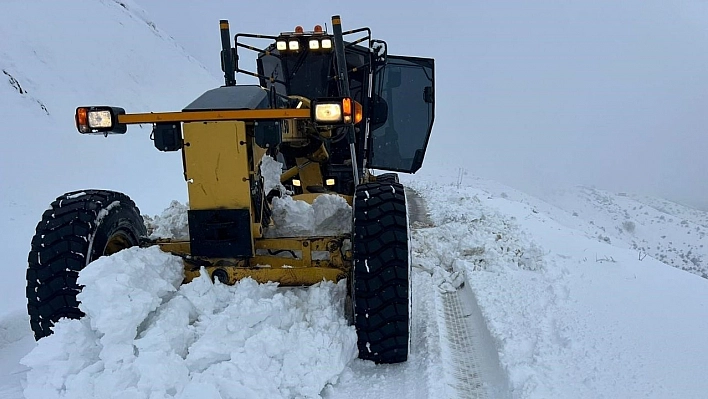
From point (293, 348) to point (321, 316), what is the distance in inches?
14.6

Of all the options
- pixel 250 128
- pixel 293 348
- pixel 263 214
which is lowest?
pixel 293 348

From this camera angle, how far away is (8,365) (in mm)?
3152

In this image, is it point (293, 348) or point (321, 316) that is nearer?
point (293, 348)

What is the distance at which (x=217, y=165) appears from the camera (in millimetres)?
3000

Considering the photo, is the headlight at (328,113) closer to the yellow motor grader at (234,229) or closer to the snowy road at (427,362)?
the yellow motor grader at (234,229)

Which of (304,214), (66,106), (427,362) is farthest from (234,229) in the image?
(66,106)

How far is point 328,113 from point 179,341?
1.46 meters

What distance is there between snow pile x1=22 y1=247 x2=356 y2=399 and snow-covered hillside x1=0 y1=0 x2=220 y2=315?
2.03 meters

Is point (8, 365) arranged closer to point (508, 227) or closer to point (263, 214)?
point (263, 214)

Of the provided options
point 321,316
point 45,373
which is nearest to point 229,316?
point 321,316

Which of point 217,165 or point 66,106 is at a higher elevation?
point 66,106

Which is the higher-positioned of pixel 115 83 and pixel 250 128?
pixel 115 83


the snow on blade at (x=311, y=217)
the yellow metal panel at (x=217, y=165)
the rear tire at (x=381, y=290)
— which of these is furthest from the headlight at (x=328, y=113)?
the snow on blade at (x=311, y=217)

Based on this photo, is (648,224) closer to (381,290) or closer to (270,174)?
(270,174)
